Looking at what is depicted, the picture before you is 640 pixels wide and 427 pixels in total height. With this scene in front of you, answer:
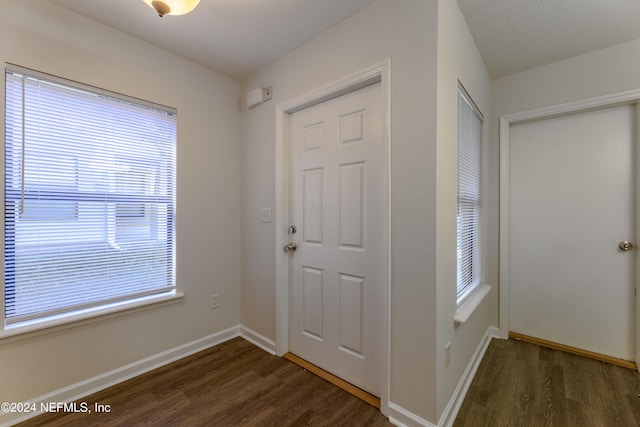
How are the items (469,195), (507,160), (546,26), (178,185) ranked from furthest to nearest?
1. (507,160)
2. (178,185)
3. (469,195)
4. (546,26)

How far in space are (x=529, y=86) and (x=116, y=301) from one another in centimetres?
376

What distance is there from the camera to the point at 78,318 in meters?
1.73

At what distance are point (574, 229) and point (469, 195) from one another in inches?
43.1

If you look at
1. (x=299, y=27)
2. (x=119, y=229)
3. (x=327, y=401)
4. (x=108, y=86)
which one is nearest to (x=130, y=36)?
(x=108, y=86)

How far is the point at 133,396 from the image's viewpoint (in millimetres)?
1764

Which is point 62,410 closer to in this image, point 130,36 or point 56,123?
point 56,123

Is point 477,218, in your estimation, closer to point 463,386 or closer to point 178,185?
point 463,386

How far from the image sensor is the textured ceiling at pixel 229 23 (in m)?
1.67

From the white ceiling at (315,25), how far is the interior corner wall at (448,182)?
24 centimetres

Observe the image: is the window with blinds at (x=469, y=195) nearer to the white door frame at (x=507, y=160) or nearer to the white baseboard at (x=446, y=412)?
the white door frame at (x=507, y=160)

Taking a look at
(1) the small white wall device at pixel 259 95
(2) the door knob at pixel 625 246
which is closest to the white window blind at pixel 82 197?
(1) the small white wall device at pixel 259 95

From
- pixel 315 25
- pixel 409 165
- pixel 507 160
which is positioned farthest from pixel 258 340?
pixel 507 160

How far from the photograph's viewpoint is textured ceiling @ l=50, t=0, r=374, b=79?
1671mm

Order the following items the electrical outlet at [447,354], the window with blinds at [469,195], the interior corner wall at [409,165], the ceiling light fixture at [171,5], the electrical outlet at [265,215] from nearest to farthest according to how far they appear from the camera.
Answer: the ceiling light fixture at [171,5] → the interior corner wall at [409,165] → the electrical outlet at [447,354] → the window with blinds at [469,195] → the electrical outlet at [265,215]
